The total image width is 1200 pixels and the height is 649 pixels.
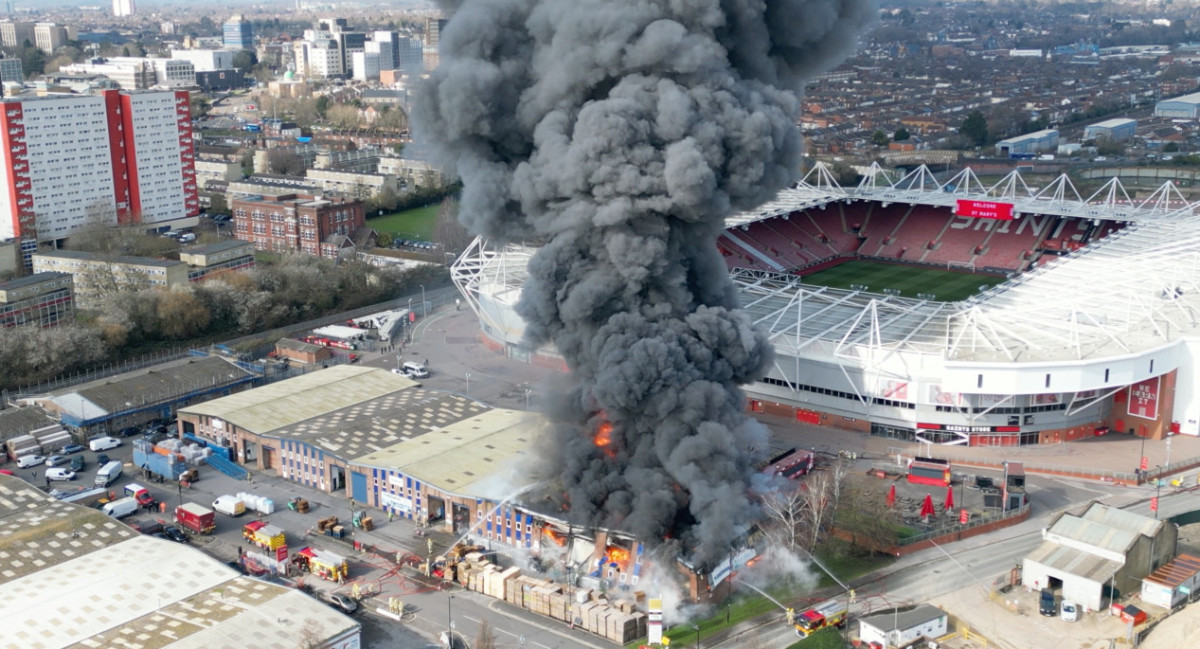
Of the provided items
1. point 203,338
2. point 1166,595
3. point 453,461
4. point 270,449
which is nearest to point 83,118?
point 203,338

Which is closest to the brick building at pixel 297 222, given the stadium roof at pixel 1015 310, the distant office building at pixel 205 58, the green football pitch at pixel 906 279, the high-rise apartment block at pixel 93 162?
the high-rise apartment block at pixel 93 162

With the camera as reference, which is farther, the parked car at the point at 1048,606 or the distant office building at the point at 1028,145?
the distant office building at the point at 1028,145

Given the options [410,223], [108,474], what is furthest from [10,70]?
[108,474]

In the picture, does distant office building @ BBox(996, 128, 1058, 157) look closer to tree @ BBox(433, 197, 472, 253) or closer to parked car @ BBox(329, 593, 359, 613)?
tree @ BBox(433, 197, 472, 253)

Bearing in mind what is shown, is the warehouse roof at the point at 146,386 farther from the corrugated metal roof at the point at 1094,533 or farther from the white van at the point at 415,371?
the corrugated metal roof at the point at 1094,533

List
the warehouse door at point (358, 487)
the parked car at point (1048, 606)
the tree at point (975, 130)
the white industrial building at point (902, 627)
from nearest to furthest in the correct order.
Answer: the white industrial building at point (902, 627), the parked car at point (1048, 606), the warehouse door at point (358, 487), the tree at point (975, 130)

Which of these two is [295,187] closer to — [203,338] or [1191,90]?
[203,338]

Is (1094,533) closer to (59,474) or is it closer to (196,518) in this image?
(196,518)
